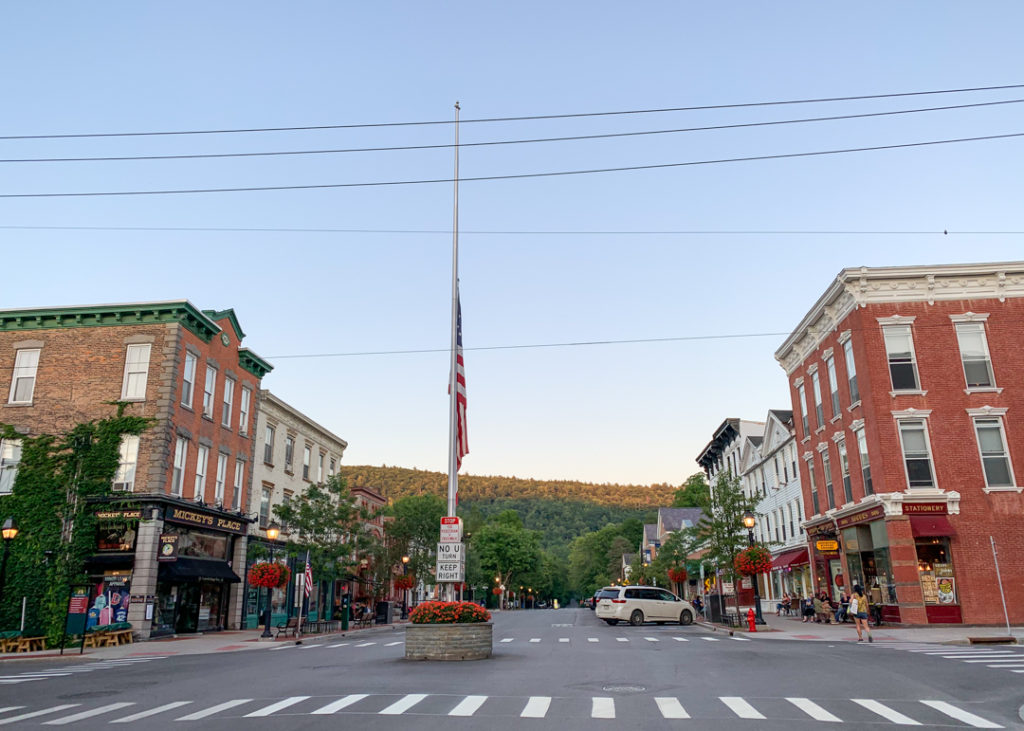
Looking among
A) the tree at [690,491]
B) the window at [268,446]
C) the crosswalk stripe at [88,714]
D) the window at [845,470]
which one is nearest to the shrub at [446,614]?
the crosswalk stripe at [88,714]

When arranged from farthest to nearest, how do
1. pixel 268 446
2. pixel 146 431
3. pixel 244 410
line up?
pixel 268 446 → pixel 244 410 → pixel 146 431

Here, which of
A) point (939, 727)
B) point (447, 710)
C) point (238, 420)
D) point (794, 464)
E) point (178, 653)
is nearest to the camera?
point (939, 727)

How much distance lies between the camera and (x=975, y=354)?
31906 millimetres

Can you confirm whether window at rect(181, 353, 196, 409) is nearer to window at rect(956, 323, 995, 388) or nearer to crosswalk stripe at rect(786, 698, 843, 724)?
crosswalk stripe at rect(786, 698, 843, 724)

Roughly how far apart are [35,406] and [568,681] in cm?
2839

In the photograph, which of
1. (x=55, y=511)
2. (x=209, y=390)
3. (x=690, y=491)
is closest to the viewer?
(x=55, y=511)

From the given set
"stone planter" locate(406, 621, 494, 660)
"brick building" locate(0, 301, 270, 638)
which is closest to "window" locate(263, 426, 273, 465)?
"brick building" locate(0, 301, 270, 638)

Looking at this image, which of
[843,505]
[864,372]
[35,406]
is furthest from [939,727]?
[35,406]

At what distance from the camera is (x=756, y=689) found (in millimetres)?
12711

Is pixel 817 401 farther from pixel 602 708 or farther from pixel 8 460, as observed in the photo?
pixel 8 460

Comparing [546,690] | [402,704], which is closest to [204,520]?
[546,690]

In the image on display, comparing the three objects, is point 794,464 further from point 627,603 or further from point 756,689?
point 756,689

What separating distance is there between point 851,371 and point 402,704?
2842cm

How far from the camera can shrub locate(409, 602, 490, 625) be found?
18.7 metres
